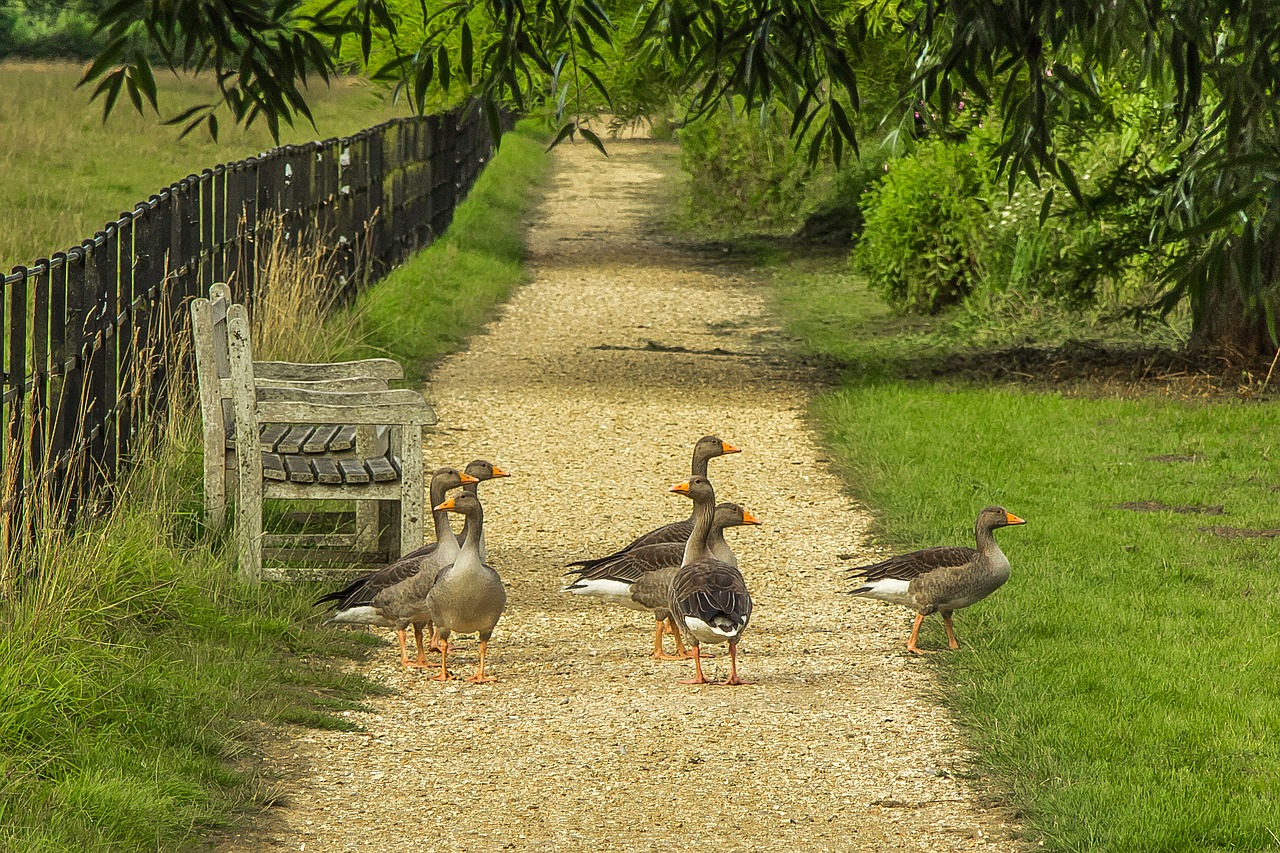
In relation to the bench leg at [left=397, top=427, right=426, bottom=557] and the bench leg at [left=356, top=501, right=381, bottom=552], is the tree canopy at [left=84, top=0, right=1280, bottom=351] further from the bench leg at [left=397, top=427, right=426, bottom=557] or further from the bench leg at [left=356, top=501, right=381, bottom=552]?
the bench leg at [left=356, top=501, right=381, bottom=552]

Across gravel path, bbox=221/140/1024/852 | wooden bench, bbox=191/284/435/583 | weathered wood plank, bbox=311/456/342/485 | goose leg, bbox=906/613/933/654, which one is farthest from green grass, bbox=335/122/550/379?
goose leg, bbox=906/613/933/654

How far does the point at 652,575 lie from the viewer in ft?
24.6

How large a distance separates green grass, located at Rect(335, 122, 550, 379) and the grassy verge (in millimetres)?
5819

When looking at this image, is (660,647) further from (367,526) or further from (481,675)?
(367,526)

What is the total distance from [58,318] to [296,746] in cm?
250

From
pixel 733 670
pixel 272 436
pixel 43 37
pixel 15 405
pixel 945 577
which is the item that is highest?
pixel 43 37

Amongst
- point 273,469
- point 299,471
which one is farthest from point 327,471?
point 273,469

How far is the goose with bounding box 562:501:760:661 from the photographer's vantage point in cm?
750

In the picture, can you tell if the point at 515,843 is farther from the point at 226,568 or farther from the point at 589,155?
the point at 589,155

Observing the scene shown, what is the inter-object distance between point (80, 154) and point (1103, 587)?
31.7 metres

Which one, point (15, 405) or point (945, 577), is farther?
point (945, 577)

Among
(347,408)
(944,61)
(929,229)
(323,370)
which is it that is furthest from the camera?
(929,229)

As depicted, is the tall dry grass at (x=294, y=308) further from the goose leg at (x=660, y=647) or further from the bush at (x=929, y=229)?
the bush at (x=929, y=229)

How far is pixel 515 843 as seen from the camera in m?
5.42
